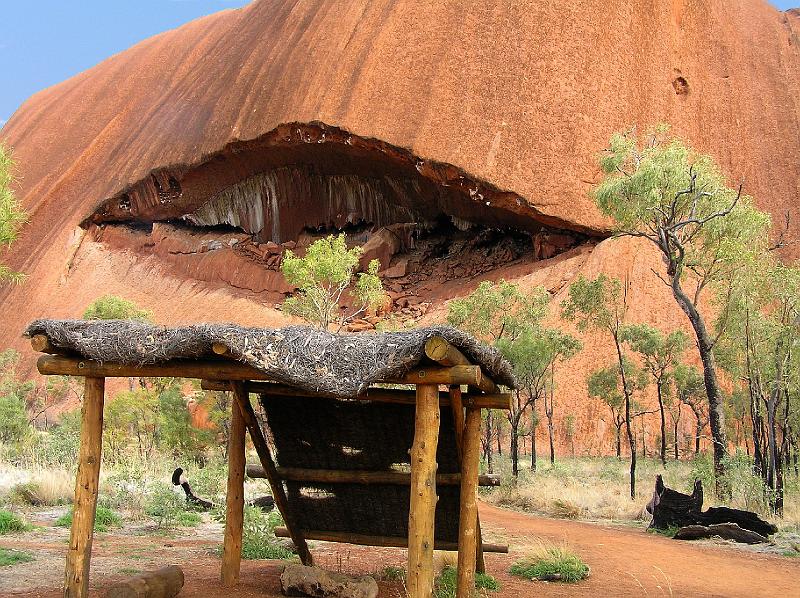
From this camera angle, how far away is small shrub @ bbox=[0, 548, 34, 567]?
677cm

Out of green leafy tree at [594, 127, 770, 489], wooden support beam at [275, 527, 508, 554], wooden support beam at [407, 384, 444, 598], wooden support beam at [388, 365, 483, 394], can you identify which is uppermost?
green leafy tree at [594, 127, 770, 489]

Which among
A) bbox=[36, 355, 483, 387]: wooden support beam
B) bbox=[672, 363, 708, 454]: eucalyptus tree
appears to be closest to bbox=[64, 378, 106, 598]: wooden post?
bbox=[36, 355, 483, 387]: wooden support beam

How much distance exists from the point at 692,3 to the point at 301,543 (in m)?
30.2

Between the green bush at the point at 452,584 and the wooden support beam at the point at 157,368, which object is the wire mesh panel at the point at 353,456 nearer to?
the green bush at the point at 452,584

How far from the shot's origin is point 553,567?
761 cm

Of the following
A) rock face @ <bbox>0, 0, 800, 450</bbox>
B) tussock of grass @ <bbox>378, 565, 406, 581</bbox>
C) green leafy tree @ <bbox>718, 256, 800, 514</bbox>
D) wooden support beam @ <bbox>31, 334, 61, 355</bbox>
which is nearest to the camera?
wooden support beam @ <bbox>31, 334, 61, 355</bbox>

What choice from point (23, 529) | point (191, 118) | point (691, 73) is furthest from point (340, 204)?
point (23, 529)

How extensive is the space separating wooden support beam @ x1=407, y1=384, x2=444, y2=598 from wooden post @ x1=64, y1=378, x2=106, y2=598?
2208mm

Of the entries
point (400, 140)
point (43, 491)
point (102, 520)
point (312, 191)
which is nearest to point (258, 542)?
point (102, 520)

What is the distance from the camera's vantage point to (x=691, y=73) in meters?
30.2

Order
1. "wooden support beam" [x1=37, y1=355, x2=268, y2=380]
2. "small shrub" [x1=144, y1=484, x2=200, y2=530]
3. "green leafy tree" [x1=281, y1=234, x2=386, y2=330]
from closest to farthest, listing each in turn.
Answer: "wooden support beam" [x1=37, y1=355, x2=268, y2=380], "small shrub" [x1=144, y1=484, x2=200, y2=530], "green leafy tree" [x1=281, y1=234, x2=386, y2=330]

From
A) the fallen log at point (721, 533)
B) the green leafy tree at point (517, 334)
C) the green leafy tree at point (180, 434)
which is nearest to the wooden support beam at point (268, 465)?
the fallen log at point (721, 533)

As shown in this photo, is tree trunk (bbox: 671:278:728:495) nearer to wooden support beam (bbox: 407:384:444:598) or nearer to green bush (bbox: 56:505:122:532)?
green bush (bbox: 56:505:122:532)

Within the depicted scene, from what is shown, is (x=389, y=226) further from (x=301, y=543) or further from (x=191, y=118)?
(x=301, y=543)
